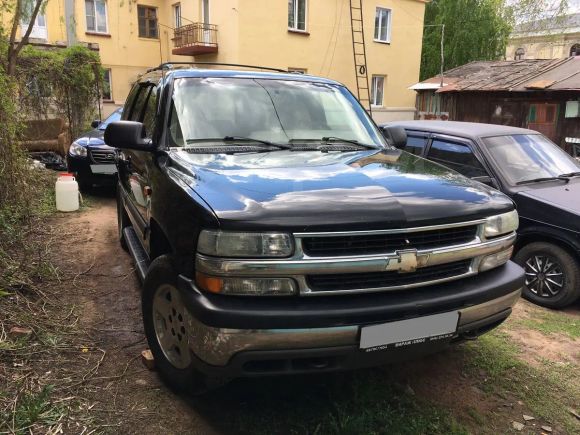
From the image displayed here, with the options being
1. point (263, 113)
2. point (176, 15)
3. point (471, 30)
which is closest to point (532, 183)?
point (263, 113)

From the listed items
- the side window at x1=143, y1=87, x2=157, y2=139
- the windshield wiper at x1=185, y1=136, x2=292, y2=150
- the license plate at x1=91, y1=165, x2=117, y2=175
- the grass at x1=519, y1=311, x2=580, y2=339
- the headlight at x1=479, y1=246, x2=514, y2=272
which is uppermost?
the side window at x1=143, y1=87, x2=157, y2=139

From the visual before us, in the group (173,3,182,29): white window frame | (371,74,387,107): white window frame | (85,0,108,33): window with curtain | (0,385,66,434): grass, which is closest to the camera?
(0,385,66,434): grass

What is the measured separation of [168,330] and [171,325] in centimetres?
8

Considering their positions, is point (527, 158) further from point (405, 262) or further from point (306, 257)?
point (306, 257)

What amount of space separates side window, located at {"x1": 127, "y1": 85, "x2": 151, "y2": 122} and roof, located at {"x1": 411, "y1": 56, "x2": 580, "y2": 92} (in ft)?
39.9

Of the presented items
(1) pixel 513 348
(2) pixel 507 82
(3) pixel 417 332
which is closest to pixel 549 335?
(1) pixel 513 348

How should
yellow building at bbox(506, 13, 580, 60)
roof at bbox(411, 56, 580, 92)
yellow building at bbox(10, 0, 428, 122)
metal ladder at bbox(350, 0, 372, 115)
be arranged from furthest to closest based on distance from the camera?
yellow building at bbox(506, 13, 580, 60), metal ladder at bbox(350, 0, 372, 115), yellow building at bbox(10, 0, 428, 122), roof at bbox(411, 56, 580, 92)

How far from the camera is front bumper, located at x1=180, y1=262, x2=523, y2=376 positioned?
221 cm

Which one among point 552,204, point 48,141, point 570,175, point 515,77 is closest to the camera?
point 552,204

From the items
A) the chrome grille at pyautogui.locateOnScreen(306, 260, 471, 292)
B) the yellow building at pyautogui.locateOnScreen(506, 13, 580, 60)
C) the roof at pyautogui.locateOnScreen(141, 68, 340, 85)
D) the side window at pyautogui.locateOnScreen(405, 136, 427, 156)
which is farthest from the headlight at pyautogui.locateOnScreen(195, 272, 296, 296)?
the yellow building at pyautogui.locateOnScreen(506, 13, 580, 60)

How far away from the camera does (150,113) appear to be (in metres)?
4.04

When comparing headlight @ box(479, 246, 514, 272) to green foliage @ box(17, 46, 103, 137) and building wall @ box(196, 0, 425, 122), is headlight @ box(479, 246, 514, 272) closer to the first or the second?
green foliage @ box(17, 46, 103, 137)

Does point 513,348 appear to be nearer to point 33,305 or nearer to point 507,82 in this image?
point 33,305

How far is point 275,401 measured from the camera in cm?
290
